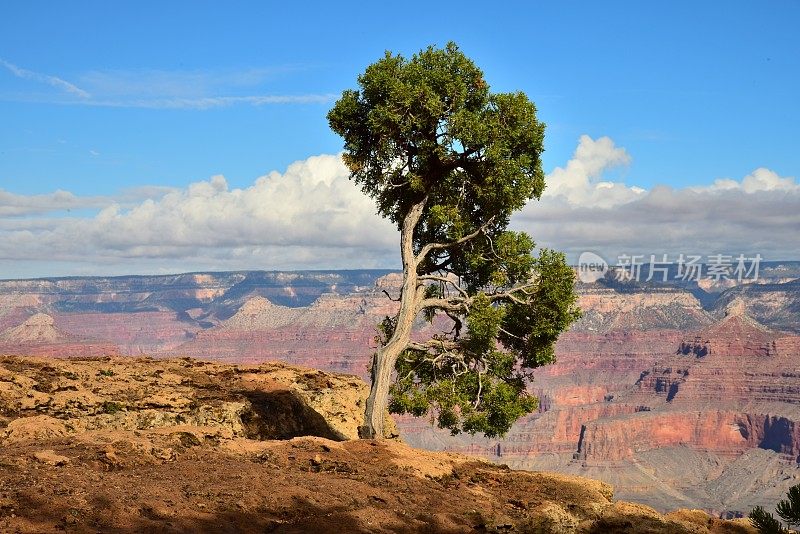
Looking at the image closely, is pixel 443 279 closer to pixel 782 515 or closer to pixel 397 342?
pixel 397 342

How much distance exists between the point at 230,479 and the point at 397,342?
418 inches

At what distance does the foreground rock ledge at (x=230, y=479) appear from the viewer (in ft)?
45.2

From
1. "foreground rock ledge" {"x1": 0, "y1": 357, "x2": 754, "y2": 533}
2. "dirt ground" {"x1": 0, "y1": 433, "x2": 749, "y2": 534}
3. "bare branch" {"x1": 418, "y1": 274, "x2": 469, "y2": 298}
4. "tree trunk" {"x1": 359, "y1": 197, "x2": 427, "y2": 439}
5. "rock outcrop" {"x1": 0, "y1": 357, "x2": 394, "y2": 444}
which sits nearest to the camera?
"dirt ground" {"x1": 0, "y1": 433, "x2": 749, "y2": 534}

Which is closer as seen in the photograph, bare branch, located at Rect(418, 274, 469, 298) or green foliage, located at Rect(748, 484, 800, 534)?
green foliage, located at Rect(748, 484, 800, 534)

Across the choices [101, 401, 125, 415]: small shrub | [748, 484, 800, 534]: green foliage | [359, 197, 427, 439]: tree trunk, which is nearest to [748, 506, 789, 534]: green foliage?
[748, 484, 800, 534]: green foliage

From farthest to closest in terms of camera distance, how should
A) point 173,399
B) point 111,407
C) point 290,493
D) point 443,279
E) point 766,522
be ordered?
point 443,279, point 173,399, point 111,407, point 290,493, point 766,522

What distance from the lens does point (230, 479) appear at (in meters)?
16.4

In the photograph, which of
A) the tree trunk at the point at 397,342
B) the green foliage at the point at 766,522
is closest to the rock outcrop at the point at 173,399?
the tree trunk at the point at 397,342

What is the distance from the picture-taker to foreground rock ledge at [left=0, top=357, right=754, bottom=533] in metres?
13.8

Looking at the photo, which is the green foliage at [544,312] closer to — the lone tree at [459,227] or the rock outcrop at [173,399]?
the lone tree at [459,227]

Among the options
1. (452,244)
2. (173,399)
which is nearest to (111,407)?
(173,399)

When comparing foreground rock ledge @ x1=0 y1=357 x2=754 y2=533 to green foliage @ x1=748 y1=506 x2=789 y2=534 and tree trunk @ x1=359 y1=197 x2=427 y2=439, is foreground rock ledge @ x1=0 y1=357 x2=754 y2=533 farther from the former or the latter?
tree trunk @ x1=359 y1=197 x2=427 y2=439

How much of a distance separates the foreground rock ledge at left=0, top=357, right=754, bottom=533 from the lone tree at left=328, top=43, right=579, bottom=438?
4751mm

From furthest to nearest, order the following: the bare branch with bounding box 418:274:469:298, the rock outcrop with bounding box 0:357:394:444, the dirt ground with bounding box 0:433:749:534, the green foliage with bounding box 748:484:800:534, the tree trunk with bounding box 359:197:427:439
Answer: the bare branch with bounding box 418:274:469:298
the tree trunk with bounding box 359:197:427:439
the rock outcrop with bounding box 0:357:394:444
the green foliage with bounding box 748:484:800:534
the dirt ground with bounding box 0:433:749:534
